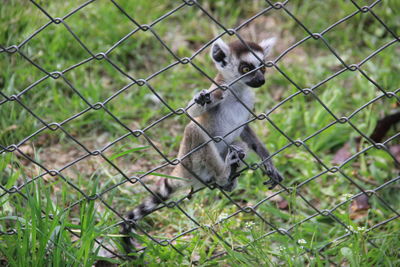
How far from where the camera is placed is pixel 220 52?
434 cm

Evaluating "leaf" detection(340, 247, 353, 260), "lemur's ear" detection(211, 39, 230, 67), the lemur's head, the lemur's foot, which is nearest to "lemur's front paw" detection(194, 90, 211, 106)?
the lemur's foot

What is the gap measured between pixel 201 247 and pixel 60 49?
3339mm

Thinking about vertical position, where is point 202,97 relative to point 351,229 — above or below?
above

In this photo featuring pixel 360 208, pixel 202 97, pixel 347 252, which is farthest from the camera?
pixel 360 208

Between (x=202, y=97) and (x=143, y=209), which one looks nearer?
(x=202, y=97)

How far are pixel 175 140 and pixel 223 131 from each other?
1.33 metres

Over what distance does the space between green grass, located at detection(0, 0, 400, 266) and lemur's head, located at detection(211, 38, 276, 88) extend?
91cm

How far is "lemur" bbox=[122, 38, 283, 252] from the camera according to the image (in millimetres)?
4102

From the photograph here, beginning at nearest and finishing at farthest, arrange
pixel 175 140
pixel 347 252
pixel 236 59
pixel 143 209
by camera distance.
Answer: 1. pixel 347 252
2. pixel 143 209
3. pixel 236 59
4. pixel 175 140

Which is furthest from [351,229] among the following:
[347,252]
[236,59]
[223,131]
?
[236,59]

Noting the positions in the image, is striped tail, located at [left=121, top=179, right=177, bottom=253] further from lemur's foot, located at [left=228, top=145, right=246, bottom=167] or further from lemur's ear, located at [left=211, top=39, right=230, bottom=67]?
lemur's ear, located at [left=211, top=39, right=230, bottom=67]

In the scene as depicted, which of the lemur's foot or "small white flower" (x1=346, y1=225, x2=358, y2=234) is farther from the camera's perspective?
Answer: the lemur's foot

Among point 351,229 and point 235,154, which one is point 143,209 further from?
point 351,229

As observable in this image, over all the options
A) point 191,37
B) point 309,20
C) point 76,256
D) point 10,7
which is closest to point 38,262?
point 76,256
